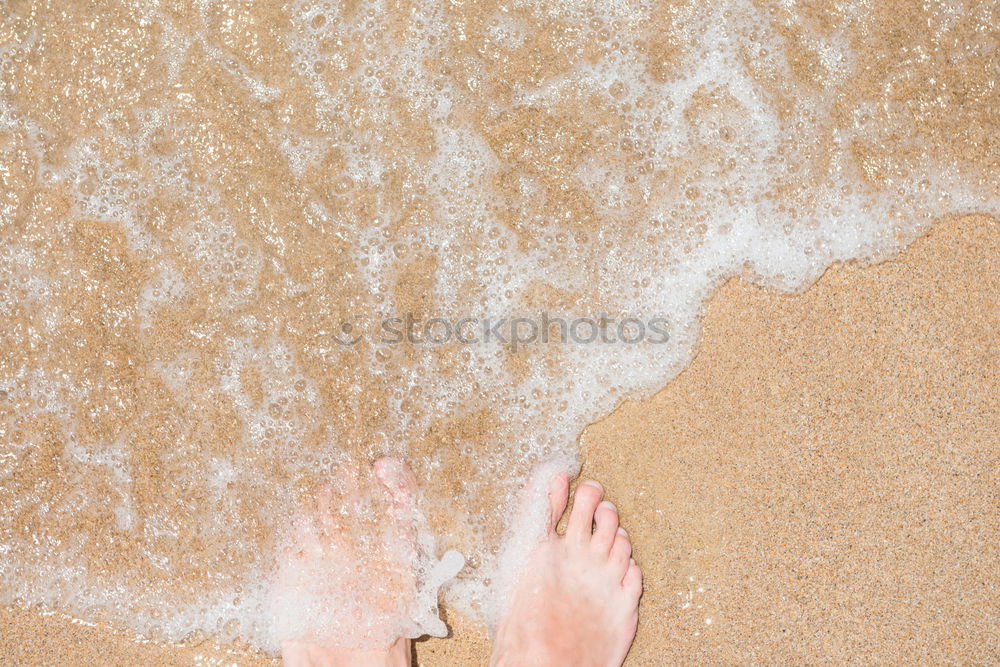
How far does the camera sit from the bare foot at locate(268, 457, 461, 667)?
5.44 feet

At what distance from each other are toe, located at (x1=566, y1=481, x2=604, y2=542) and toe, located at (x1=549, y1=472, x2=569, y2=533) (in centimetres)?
3

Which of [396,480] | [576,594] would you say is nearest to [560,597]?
[576,594]

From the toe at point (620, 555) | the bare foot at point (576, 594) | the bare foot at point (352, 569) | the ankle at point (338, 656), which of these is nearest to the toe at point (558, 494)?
the bare foot at point (576, 594)

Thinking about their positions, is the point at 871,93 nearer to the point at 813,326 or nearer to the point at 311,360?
the point at 813,326

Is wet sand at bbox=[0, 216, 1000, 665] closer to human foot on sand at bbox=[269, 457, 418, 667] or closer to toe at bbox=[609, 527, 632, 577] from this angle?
toe at bbox=[609, 527, 632, 577]

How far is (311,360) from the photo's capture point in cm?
169

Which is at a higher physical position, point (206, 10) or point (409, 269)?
point (206, 10)

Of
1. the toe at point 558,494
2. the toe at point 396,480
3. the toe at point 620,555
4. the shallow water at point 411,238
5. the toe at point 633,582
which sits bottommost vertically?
the toe at point 633,582

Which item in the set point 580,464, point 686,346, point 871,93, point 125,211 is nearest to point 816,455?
point 686,346

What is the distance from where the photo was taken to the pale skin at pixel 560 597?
163 centimetres

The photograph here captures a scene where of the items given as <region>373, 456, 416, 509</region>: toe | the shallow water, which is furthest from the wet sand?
<region>373, 456, 416, 509</region>: toe

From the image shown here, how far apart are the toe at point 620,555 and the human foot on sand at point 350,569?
506 millimetres

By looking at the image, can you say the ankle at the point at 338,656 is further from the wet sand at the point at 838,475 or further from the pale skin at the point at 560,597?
the wet sand at the point at 838,475

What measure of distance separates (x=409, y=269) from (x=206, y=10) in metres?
0.88
